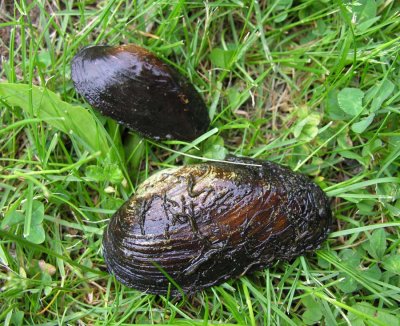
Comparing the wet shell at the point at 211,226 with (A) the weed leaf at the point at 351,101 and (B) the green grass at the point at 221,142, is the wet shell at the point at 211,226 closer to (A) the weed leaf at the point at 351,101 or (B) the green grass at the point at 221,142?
(B) the green grass at the point at 221,142

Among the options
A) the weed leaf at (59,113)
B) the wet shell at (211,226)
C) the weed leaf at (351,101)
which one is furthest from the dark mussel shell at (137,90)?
Answer: the weed leaf at (351,101)

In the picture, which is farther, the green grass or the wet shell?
the green grass

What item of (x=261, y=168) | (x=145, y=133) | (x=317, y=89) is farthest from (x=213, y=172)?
(x=317, y=89)

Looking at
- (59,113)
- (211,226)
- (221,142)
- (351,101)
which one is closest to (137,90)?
(59,113)

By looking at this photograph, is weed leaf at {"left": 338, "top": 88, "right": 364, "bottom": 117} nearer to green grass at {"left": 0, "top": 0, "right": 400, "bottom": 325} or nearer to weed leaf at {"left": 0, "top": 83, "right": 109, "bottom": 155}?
green grass at {"left": 0, "top": 0, "right": 400, "bottom": 325}

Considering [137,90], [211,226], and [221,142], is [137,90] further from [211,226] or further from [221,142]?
[211,226]

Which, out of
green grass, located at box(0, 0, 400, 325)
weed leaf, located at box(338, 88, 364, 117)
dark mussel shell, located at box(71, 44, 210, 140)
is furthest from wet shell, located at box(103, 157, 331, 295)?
weed leaf, located at box(338, 88, 364, 117)
